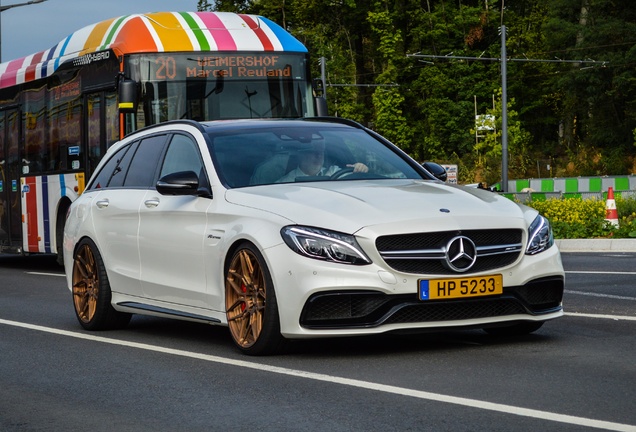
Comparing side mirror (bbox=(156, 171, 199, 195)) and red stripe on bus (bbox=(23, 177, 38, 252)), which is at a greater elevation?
side mirror (bbox=(156, 171, 199, 195))

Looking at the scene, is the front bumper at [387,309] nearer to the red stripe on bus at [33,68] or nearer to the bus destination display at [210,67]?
the bus destination display at [210,67]

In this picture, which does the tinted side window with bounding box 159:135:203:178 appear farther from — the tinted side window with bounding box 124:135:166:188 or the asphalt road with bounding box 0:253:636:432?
the asphalt road with bounding box 0:253:636:432

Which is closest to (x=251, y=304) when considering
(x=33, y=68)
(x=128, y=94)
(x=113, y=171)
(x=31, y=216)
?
(x=113, y=171)

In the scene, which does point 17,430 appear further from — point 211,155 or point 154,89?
point 154,89

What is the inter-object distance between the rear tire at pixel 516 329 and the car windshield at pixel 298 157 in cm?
125

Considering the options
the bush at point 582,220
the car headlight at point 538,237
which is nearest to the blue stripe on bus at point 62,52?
the bush at point 582,220

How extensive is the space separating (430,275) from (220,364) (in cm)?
139

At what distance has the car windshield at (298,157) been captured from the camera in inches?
373

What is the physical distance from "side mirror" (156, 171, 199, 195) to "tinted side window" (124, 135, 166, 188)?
1.04 metres

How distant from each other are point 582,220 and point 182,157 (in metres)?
15.3

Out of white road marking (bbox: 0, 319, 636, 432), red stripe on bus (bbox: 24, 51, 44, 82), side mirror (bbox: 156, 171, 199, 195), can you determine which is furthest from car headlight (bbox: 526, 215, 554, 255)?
red stripe on bus (bbox: 24, 51, 44, 82)

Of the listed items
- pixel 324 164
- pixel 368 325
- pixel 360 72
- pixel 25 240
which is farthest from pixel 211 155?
pixel 360 72

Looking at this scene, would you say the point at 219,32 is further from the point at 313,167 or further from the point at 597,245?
the point at 313,167

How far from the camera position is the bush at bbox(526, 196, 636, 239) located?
23641 mm
